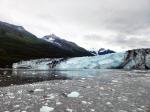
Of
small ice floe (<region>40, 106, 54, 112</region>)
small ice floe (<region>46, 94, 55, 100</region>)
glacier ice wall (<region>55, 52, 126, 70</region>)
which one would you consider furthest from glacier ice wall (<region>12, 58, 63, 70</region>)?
small ice floe (<region>40, 106, 54, 112</region>)

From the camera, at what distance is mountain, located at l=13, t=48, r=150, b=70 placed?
43.1 metres

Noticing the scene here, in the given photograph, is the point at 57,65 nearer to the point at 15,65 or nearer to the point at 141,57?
the point at 15,65

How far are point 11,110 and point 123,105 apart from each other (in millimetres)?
3675

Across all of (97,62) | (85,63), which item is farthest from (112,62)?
(85,63)

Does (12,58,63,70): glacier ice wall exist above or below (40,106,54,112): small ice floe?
above

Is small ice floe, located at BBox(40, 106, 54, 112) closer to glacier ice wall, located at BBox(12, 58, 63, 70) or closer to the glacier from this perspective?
the glacier

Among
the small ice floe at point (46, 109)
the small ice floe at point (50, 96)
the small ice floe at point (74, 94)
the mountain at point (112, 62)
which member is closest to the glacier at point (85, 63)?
the mountain at point (112, 62)

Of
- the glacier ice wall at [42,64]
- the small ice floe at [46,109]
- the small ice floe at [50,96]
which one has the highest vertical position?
the glacier ice wall at [42,64]

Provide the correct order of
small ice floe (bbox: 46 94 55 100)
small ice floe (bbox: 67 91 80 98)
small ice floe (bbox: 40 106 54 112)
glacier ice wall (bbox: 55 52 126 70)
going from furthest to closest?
glacier ice wall (bbox: 55 52 126 70)
small ice floe (bbox: 67 91 80 98)
small ice floe (bbox: 46 94 55 100)
small ice floe (bbox: 40 106 54 112)

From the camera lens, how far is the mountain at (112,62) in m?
43.1

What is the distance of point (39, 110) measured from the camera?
8.13 metres

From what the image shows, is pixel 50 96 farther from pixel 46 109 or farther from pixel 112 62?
pixel 112 62

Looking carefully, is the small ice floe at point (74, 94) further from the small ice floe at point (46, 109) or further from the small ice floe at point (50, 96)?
the small ice floe at point (46, 109)

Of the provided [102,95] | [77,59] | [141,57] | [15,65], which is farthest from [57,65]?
[102,95]
